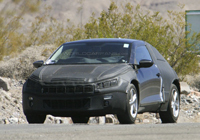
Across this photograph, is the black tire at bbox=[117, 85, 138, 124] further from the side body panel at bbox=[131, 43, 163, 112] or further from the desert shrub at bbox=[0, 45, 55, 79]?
the desert shrub at bbox=[0, 45, 55, 79]

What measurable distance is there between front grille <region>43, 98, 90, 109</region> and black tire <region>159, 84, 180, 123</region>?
8.84 ft

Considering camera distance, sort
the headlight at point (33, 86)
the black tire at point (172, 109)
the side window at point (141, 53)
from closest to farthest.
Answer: the headlight at point (33, 86)
the side window at point (141, 53)
the black tire at point (172, 109)

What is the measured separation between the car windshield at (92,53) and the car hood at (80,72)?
0.35m

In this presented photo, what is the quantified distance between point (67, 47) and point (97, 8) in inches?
4754

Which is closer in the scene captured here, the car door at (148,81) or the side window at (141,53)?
the car door at (148,81)

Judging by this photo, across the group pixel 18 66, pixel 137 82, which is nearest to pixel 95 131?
pixel 137 82

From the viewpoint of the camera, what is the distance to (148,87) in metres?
9.22

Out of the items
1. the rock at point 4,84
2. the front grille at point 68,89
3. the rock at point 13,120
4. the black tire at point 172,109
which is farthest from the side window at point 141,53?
the rock at point 4,84

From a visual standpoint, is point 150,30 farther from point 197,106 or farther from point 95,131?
point 95,131

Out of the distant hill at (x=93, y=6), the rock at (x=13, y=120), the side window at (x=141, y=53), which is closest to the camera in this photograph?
the side window at (x=141, y=53)

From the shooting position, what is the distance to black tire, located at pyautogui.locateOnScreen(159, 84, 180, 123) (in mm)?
10266

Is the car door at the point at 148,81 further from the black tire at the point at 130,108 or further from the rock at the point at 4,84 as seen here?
the rock at the point at 4,84

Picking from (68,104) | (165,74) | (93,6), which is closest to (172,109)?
(165,74)

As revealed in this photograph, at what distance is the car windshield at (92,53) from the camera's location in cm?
899
